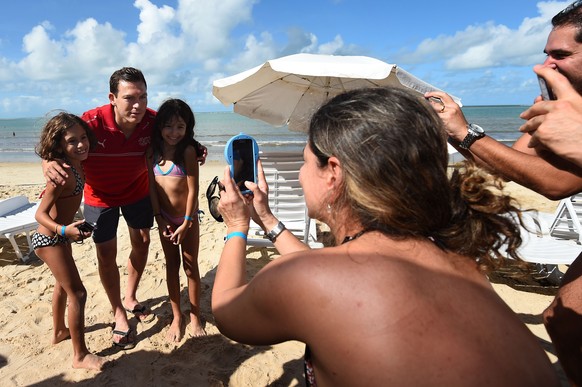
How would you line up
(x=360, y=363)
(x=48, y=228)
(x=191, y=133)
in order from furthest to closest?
(x=191, y=133), (x=48, y=228), (x=360, y=363)

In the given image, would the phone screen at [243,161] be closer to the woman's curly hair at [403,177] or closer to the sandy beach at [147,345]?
the woman's curly hair at [403,177]

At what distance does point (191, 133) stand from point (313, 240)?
6.65ft

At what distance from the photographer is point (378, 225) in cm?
124

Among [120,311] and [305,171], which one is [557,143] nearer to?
[305,171]

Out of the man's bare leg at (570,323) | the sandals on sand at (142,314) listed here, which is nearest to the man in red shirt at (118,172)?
the sandals on sand at (142,314)

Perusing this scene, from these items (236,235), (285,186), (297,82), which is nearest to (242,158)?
(236,235)

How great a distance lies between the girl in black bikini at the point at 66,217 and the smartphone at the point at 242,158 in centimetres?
131

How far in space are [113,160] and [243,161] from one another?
1.51m

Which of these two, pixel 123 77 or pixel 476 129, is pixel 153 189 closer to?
pixel 123 77

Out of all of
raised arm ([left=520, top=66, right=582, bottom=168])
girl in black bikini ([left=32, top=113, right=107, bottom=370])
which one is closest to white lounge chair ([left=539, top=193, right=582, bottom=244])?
raised arm ([left=520, top=66, right=582, bottom=168])

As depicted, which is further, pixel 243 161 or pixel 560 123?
pixel 243 161

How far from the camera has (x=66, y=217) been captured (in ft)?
9.50

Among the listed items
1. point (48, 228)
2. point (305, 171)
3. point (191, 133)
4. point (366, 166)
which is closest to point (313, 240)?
point (191, 133)

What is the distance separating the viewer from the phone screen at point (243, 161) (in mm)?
2119
